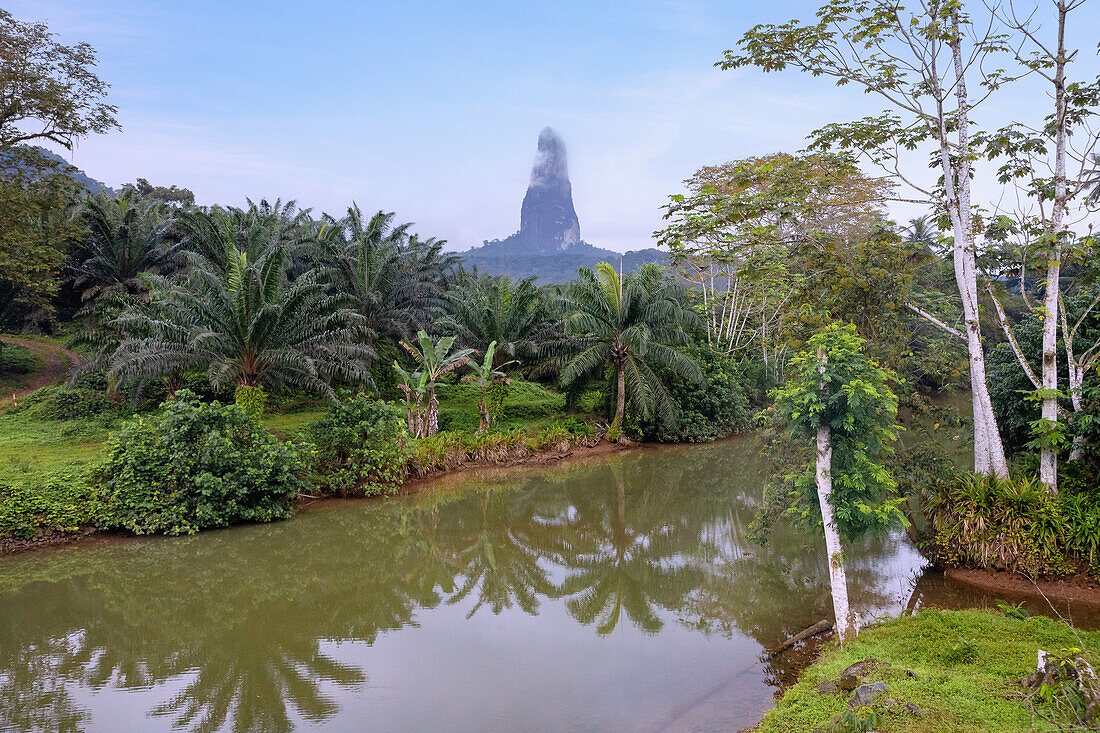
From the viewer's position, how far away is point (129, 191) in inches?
941

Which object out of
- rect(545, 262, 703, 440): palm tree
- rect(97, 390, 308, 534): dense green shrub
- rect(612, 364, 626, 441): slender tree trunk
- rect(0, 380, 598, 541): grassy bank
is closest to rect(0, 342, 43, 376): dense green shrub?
rect(0, 380, 598, 541): grassy bank

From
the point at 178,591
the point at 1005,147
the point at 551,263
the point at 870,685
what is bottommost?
the point at 178,591

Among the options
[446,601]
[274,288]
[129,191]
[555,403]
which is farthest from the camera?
[129,191]

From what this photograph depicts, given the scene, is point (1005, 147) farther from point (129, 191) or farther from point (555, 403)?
point (129, 191)

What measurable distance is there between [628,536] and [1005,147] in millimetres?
7905

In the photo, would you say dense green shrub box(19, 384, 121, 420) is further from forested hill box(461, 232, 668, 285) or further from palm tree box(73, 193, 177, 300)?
forested hill box(461, 232, 668, 285)

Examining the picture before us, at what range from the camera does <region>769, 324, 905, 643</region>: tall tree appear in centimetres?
573

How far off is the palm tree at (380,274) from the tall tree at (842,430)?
14.7 meters

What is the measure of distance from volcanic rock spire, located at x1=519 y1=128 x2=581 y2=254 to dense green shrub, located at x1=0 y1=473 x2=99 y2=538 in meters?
127

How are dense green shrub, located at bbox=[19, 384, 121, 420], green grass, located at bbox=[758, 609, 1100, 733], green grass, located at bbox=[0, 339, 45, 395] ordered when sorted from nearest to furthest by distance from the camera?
green grass, located at bbox=[758, 609, 1100, 733] → dense green shrub, located at bbox=[19, 384, 121, 420] → green grass, located at bbox=[0, 339, 45, 395]

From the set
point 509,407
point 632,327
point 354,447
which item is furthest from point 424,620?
point 509,407

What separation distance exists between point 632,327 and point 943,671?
13012mm

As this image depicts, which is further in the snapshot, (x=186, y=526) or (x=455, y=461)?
(x=455, y=461)

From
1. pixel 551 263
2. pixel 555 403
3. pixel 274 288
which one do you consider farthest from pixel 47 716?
pixel 551 263
